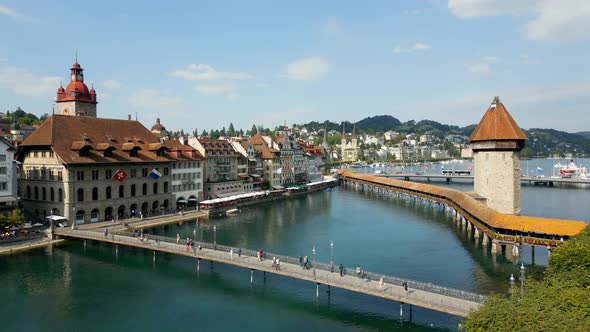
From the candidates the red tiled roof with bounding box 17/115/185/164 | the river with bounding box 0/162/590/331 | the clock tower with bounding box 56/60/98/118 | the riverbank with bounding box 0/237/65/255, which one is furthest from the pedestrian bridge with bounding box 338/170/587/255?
the clock tower with bounding box 56/60/98/118

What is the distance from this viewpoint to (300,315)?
115ft

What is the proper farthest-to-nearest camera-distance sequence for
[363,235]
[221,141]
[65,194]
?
[221,141]
[363,235]
[65,194]

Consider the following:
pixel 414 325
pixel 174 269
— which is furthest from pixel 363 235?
pixel 414 325

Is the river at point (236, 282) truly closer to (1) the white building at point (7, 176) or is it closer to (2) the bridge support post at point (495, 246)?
(2) the bridge support post at point (495, 246)

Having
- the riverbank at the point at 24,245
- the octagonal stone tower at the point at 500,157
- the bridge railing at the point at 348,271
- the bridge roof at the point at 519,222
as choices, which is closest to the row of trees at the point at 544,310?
the bridge railing at the point at 348,271

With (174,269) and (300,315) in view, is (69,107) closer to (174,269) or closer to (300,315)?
(174,269)

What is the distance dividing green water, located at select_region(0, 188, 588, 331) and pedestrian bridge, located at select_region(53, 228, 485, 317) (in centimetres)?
181

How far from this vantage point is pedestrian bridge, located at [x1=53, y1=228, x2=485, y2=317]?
1250 inches

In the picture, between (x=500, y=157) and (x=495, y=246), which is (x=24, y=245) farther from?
(x=500, y=157)

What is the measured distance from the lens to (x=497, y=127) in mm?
63875

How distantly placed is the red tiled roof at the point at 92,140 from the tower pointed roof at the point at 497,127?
47.7 meters

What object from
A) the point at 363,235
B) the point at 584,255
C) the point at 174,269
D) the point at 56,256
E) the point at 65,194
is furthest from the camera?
the point at 363,235

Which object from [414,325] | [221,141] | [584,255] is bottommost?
[414,325]

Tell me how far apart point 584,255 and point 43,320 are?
37771mm
